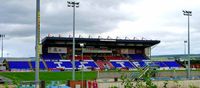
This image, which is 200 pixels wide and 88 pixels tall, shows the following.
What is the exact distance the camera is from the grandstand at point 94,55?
97750 mm

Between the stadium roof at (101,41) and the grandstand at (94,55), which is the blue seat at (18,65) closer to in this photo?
the grandstand at (94,55)

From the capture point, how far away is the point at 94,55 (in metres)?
108

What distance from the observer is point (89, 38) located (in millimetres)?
104250

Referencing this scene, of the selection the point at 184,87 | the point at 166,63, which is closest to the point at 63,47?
the point at 166,63

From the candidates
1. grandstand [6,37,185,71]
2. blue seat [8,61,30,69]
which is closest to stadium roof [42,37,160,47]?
grandstand [6,37,185,71]

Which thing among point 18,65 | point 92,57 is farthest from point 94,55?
point 18,65

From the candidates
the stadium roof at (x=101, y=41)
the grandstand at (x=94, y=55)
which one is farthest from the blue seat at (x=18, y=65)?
the stadium roof at (x=101, y=41)

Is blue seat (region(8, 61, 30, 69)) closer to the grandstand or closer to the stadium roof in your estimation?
the grandstand

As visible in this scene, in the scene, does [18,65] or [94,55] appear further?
[94,55]

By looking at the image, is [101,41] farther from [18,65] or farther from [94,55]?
[18,65]

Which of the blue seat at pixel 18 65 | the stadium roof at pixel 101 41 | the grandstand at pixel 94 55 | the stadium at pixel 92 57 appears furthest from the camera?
the stadium roof at pixel 101 41

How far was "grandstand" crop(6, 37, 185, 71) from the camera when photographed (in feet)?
321

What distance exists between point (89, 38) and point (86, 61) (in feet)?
19.9

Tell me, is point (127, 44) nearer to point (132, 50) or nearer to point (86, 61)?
point (132, 50)
